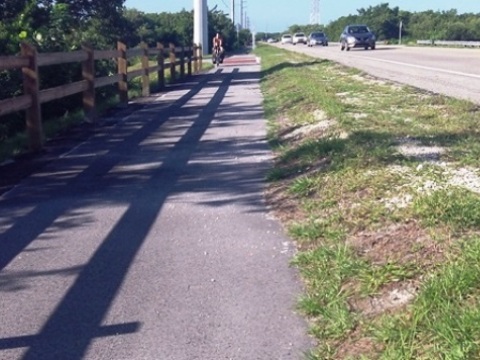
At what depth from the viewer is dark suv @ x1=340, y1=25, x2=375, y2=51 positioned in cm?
5575

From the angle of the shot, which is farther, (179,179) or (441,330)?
(179,179)

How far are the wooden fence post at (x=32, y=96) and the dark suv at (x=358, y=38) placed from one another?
46232mm

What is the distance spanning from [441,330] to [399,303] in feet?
2.18

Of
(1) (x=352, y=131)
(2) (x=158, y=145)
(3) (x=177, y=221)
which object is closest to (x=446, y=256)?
(3) (x=177, y=221)

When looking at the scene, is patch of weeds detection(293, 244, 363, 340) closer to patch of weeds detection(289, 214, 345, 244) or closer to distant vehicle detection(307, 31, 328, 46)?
patch of weeds detection(289, 214, 345, 244)

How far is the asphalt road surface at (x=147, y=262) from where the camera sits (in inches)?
182

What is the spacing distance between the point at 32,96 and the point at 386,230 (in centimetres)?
660

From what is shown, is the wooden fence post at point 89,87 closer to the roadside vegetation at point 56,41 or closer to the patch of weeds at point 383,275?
the roadside vegetation at point 56,41

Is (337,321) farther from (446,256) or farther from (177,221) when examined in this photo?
(177,221)

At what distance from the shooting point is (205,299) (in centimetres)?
524

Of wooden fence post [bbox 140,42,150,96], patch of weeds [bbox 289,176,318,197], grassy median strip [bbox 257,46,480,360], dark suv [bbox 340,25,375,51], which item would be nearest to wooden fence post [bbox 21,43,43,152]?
grassy median strip [bbox 257,46,480,360]

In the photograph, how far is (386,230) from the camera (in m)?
6.05

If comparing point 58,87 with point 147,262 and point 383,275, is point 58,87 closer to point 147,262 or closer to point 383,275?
point 147,262

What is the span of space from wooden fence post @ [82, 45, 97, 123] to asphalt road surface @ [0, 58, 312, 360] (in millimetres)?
3867
